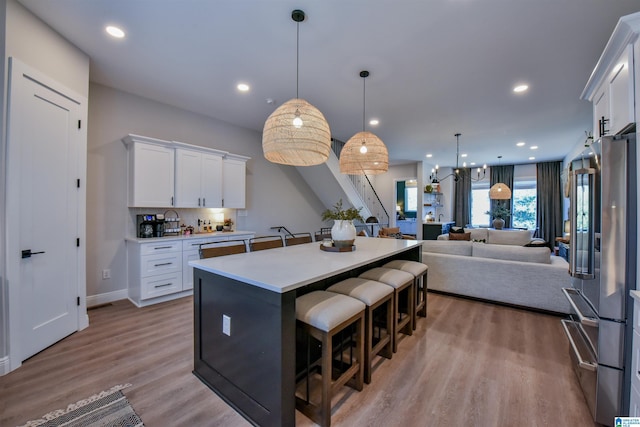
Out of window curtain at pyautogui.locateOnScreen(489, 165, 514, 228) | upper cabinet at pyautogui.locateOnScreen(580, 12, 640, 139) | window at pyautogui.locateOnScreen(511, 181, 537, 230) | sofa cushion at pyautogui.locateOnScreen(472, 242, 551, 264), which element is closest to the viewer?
upper cabinet at pyautogui.locateOnScreen(580, 12, 640, 139)

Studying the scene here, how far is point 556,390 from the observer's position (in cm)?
192

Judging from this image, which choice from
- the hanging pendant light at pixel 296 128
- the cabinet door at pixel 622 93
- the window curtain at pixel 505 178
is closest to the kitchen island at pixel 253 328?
the hanging pendant light at pixel 296 128

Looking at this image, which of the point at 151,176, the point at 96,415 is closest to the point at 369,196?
the point at 151,176

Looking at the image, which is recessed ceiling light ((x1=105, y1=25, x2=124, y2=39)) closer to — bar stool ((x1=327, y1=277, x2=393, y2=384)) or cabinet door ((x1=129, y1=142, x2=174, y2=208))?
cabinet door ((x1=129, y1=142, x2=174, y2=208))

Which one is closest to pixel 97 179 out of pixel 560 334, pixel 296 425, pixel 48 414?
pixel 48 414

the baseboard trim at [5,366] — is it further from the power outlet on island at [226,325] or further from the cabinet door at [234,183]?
the cabinet door at [234,183]

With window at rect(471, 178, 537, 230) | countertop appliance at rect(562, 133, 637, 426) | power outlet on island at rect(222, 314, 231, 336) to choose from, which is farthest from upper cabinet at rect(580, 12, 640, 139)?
window at rect(471, 178, 537, 230)

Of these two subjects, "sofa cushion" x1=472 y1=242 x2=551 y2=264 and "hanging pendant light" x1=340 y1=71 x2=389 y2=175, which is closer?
"hanging pendant light" x1=340 y1=71 x2=389 y2=175

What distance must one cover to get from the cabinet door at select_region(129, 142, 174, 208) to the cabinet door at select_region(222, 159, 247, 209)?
0.93 meters

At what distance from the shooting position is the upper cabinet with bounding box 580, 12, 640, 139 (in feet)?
4.84

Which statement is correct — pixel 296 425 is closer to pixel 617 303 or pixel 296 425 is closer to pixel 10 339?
pixel 617 303

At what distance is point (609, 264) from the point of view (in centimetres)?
154

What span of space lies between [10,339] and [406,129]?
5.95 metres

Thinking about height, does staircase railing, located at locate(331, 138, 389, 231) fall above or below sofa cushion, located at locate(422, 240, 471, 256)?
above
